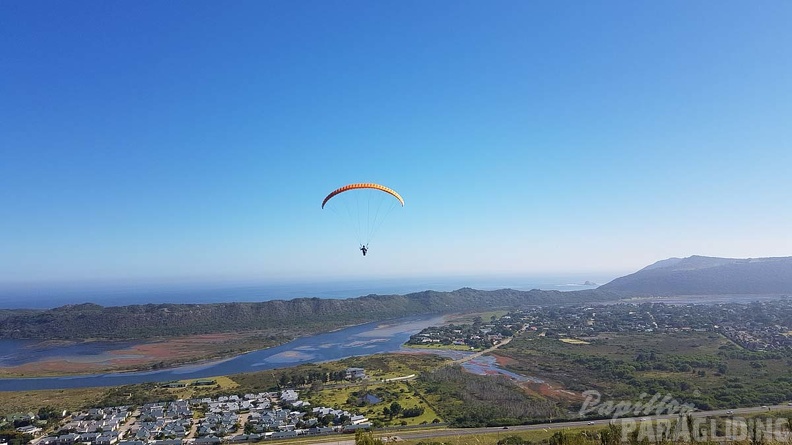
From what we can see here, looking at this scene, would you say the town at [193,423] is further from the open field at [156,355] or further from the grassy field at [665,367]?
the open field at [156,355]

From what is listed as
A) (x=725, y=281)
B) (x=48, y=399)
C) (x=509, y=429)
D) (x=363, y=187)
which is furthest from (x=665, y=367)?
(x=725, y=281)

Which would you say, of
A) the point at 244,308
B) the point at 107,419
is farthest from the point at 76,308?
the point at 107,419

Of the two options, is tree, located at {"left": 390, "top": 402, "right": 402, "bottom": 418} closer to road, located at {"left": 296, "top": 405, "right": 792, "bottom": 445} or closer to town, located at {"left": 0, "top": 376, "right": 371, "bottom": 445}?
town, located at {"left": 0, "top": 376, "right": 371, "bottom": 445}

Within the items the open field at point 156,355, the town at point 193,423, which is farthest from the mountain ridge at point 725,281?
the town at point 193,423

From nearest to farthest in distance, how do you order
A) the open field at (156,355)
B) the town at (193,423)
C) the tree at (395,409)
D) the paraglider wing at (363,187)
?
1. the paraglider wing at (363,187)
2. the town at (193,423)
3. the tree at (395,409)
4. the open field at (156,355)

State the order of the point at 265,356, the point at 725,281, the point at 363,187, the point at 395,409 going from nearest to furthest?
the point at 363,187
the point at 395,409
the point at 265,356
the point at 725,281

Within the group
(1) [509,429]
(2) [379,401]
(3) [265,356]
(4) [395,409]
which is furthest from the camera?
(3) [265,356]

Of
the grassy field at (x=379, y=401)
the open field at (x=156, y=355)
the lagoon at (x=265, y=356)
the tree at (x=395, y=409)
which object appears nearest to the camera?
the grassy field at (x=379, y=401)

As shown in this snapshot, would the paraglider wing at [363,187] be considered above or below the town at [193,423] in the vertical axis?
above

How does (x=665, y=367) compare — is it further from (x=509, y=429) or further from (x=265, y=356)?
(x=265, y=356)

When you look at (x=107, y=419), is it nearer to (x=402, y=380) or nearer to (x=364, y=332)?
(x=402, y=380)

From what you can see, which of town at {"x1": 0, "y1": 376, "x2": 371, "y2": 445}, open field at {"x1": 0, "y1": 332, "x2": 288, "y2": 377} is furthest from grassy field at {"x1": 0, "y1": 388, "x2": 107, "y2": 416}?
open field at {"x1": 0, "y1": 332, "x2": 288, "y2": 377}
